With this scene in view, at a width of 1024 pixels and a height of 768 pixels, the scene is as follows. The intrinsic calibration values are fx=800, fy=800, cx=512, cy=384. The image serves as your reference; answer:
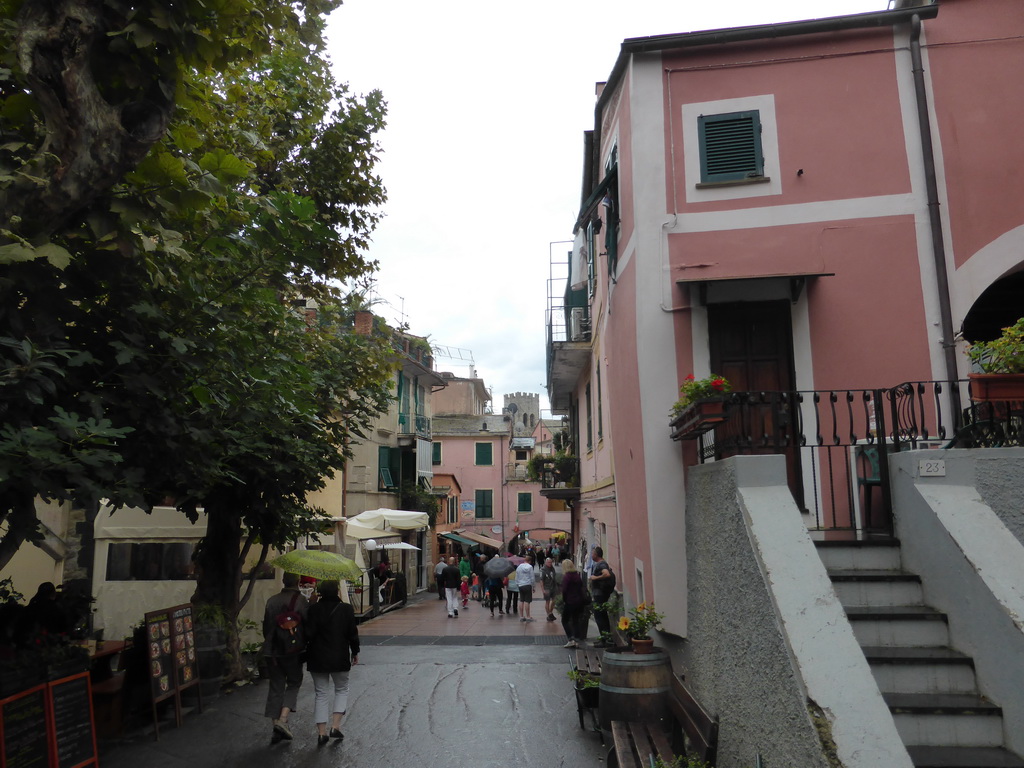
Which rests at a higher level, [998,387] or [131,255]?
[131,255]

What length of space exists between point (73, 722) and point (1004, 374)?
771cm

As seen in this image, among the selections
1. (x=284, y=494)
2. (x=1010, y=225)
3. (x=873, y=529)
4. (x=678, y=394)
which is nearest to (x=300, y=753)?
(x=284, y=494)

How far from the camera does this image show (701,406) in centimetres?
645

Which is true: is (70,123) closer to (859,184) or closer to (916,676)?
(916,676)

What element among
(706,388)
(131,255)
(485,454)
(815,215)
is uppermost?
(485,454)

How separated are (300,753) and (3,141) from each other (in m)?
5.90

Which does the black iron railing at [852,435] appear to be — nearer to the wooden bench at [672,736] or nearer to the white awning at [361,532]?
the wooden bench at [672,736]

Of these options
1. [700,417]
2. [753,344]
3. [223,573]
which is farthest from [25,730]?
[753,344]

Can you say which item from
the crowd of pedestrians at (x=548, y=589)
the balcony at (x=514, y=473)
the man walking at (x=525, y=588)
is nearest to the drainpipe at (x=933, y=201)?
the crowd of pedestrians at (x=548, y=589)

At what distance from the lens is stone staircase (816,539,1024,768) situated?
461 centimetres

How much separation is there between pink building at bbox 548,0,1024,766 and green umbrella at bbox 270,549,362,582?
3567 millimetres

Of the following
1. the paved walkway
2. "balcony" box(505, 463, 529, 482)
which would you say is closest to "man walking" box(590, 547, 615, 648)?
the paved walkway

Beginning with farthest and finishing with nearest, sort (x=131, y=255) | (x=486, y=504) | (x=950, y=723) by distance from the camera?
(x=486, y=504), (x=131, y=255), (x=950, y=723)

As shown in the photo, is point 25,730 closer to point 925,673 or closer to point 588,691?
point 588,691
